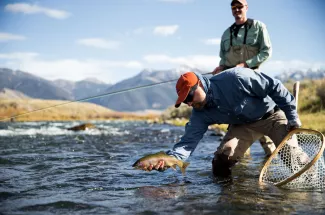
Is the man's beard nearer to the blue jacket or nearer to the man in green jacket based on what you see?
the blue jacket

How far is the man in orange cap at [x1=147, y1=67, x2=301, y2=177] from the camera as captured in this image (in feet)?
14.9

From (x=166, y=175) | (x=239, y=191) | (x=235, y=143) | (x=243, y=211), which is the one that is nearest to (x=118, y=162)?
(x=166, y=175)

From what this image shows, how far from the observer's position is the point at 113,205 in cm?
407

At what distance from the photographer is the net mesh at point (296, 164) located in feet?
16.0

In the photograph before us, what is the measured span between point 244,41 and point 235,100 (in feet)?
6.28

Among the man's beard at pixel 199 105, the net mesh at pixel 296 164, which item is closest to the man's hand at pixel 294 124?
the net mesh at pixel 296 164

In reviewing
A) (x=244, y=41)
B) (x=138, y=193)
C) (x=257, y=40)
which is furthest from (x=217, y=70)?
(x=138, y=193)

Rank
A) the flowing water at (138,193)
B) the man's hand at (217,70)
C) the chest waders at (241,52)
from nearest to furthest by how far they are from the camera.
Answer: the flowing water at (138,193) < the chest waders at (241,52) < the man's hand at (217,70)

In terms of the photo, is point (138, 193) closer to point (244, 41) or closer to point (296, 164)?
point (296, 164)

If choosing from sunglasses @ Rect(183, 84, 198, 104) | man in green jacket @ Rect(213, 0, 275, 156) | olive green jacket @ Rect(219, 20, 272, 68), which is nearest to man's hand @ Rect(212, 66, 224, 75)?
man in green jacket @ Rect(213, 0, 275, 156)

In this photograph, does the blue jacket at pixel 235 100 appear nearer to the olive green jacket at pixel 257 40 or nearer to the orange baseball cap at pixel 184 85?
the orange baseball cap at pixel 184 85

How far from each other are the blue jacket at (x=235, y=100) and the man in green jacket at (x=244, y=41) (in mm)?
1254

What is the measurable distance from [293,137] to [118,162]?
4021 mm

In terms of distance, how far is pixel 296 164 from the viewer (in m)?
5.11
